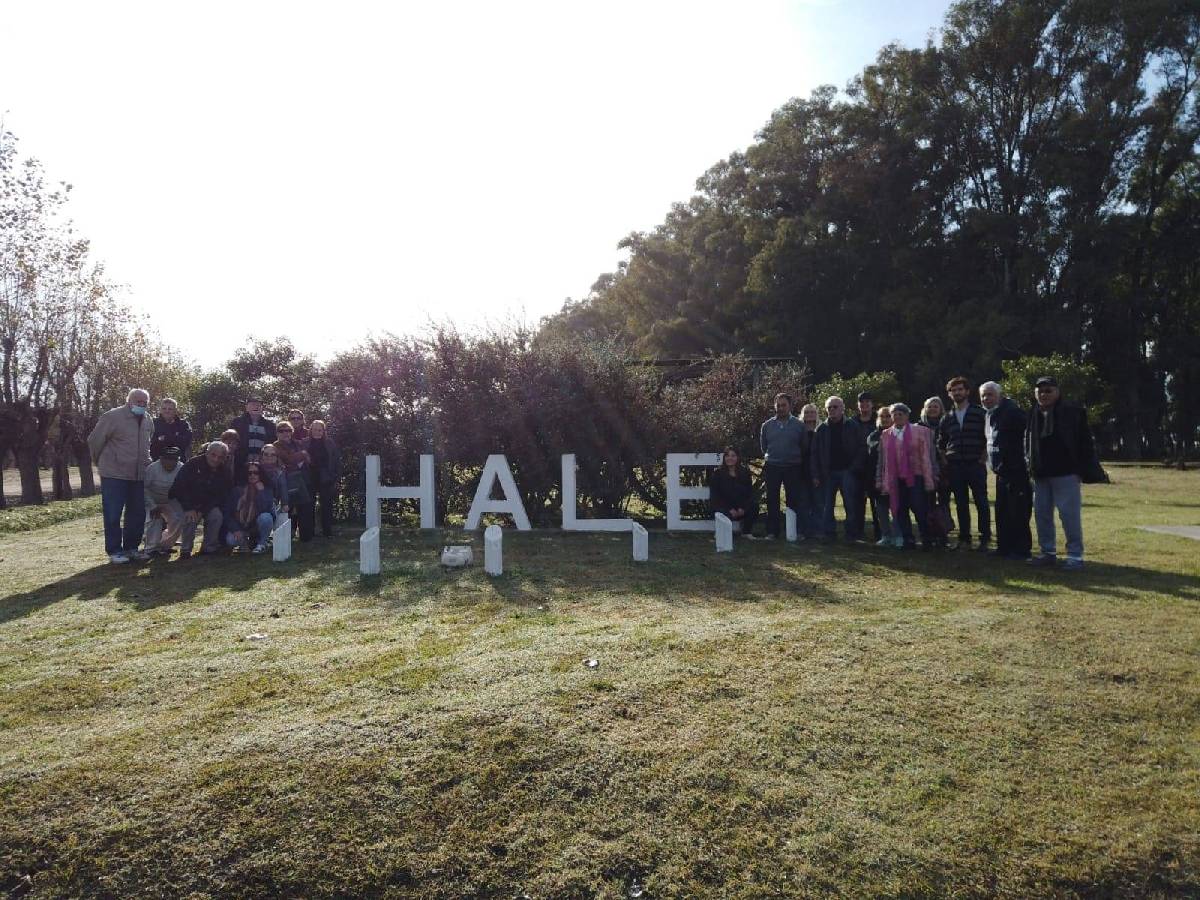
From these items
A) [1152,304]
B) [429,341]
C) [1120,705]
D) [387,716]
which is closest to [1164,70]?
[1152,304]

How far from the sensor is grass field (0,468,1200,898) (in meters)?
2.96

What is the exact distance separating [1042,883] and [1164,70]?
145ft

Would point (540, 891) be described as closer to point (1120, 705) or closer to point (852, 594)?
point (1120, 705)

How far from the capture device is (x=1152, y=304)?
37062mm

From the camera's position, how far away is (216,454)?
9305mm

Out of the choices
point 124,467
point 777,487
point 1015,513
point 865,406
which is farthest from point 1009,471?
point 124,467

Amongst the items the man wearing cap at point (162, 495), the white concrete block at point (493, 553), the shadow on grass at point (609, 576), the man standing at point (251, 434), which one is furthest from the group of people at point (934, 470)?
the man wearing cap at point (162, 495)

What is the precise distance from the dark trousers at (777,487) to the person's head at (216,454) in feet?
22.6

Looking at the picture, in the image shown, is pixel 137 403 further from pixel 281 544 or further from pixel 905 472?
pixel 905 472

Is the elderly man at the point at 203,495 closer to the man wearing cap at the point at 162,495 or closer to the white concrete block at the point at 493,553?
the man wearing cap at the point at 162,495

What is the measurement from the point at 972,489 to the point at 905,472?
3.13ft

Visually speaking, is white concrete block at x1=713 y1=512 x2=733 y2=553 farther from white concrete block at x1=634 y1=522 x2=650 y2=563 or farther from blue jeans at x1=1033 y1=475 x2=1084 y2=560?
blue jeans at x1=1033 y1=475 x2=1084 y2=560

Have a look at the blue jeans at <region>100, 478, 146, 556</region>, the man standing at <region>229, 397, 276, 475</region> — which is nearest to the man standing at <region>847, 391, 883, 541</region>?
the man standing at <region>229, 397, 276, 475</region>

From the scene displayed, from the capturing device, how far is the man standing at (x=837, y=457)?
981 centimetres
